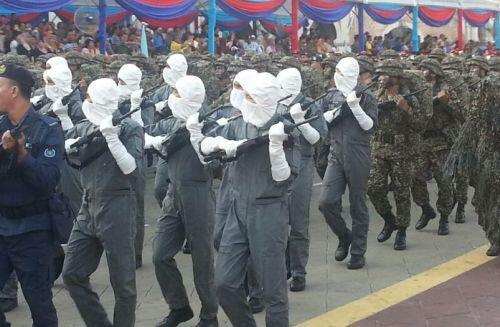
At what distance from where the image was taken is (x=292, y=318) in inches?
263

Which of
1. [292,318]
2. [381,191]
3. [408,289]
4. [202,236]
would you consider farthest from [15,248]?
[381,191]

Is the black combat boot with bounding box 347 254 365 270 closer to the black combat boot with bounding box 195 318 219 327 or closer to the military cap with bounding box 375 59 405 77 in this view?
the military cap with bounding box 375 59 405 77

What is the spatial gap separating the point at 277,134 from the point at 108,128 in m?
1.18

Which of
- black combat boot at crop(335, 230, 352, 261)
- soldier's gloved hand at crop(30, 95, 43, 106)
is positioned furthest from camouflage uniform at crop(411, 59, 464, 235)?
soldier's gloved hand at crop(30, 95, 43, 106)

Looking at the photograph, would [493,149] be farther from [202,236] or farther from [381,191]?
[202,236]

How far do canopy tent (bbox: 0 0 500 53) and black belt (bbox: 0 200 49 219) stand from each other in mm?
10816

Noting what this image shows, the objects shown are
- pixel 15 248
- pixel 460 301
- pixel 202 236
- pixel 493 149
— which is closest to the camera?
pixel 15 248

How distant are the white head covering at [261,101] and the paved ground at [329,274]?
5.79 feet

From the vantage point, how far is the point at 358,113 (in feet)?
26.0

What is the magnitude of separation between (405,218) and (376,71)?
1.56 m

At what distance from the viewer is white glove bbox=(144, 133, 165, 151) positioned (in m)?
6.61

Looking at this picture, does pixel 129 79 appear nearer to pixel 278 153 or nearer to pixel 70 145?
pixel 70 145

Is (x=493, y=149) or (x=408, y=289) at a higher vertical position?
(x=493, y=149)

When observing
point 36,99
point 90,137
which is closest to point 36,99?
point 36,99
